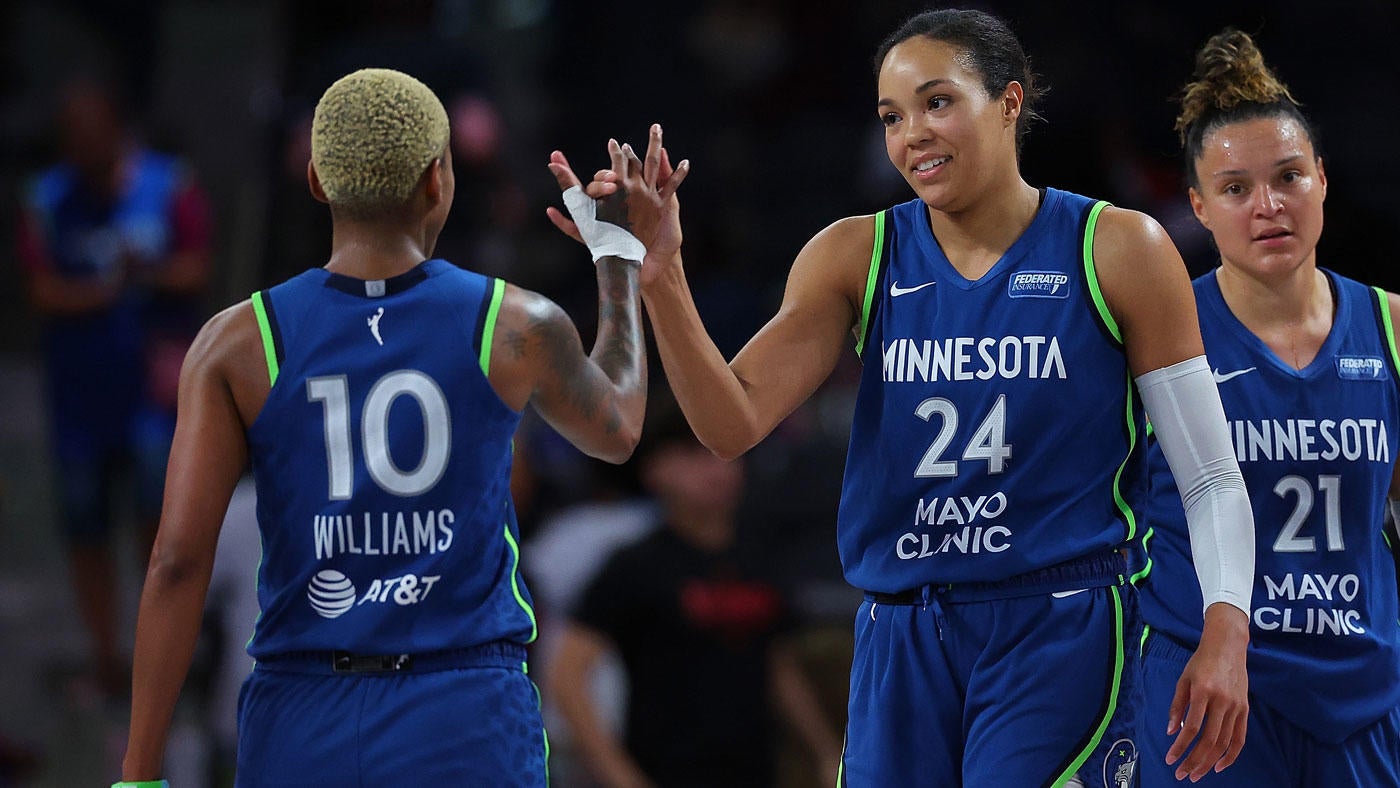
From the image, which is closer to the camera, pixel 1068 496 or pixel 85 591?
pixel 1068 496

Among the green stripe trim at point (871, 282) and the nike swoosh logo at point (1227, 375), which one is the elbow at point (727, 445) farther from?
the nike swoosh logo at point (1227, 375)

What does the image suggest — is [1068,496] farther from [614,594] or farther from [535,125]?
[535,125]

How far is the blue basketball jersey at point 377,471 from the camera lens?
3367mm

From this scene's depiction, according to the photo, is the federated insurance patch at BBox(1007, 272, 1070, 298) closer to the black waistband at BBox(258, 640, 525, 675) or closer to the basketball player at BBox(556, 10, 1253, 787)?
the basketball player at BBox(556, 10, 1253, 787)

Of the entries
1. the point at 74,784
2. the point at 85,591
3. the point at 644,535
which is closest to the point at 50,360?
the point at 85,591

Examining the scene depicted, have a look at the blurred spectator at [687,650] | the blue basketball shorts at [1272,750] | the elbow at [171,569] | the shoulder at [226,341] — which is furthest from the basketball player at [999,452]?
the blurred spectator at [687,650]

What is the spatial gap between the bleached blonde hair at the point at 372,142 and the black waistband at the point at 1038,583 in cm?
133

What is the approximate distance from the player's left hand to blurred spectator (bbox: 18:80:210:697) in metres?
5.75

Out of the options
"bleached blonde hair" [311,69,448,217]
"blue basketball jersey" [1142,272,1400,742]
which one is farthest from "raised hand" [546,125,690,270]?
"blue basketball jersey" [1142,272,1400,742]

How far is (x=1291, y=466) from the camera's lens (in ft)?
13.5

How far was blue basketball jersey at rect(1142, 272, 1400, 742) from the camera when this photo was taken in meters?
4.07

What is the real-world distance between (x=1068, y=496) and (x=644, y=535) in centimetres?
293

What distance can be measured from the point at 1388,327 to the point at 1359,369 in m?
0.17

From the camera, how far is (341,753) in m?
3.35
